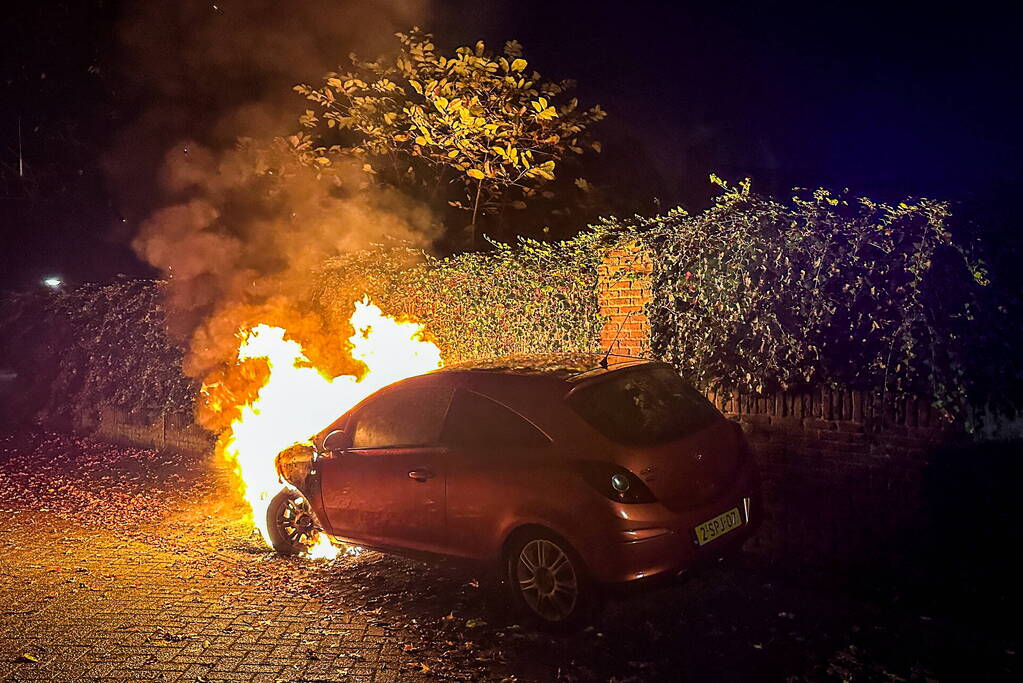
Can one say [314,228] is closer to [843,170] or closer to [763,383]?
[763,383]

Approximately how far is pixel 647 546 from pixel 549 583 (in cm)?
75

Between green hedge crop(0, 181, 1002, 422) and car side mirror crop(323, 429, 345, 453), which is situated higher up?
green hedge crop(0, 181, 1002, 422)

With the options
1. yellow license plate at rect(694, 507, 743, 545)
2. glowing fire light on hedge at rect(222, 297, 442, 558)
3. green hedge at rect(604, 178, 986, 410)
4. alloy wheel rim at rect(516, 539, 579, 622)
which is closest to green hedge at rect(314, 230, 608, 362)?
glowing fire light on hedge at rect(222, 297, 442, 558)

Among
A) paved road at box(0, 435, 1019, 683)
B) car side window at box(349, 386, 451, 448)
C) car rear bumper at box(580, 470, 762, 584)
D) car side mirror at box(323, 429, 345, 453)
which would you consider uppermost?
car side window at box(349, 386, 451, 448)

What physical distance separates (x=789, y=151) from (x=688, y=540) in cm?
1174

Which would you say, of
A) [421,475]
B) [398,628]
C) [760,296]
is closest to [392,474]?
[421,475]

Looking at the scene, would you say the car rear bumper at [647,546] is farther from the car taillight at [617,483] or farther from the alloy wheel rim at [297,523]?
the alloy wheel rim at [297,523]

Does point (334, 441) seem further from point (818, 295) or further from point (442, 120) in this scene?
point (442, 120)

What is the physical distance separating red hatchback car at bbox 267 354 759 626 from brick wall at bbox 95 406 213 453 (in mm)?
7963

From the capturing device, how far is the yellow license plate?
17.5 feet

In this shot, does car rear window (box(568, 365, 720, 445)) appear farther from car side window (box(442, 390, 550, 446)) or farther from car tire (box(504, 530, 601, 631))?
car tire (box(504, 530, 601, 631))

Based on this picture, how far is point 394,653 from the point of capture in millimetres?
5184

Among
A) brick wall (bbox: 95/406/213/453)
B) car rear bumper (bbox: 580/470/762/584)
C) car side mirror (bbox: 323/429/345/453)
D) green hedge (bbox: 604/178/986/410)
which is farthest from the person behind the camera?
brick wall (bbox: 95/406/213/453)

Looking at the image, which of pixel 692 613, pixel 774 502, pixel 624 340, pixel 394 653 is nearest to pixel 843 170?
pixel 624 340
